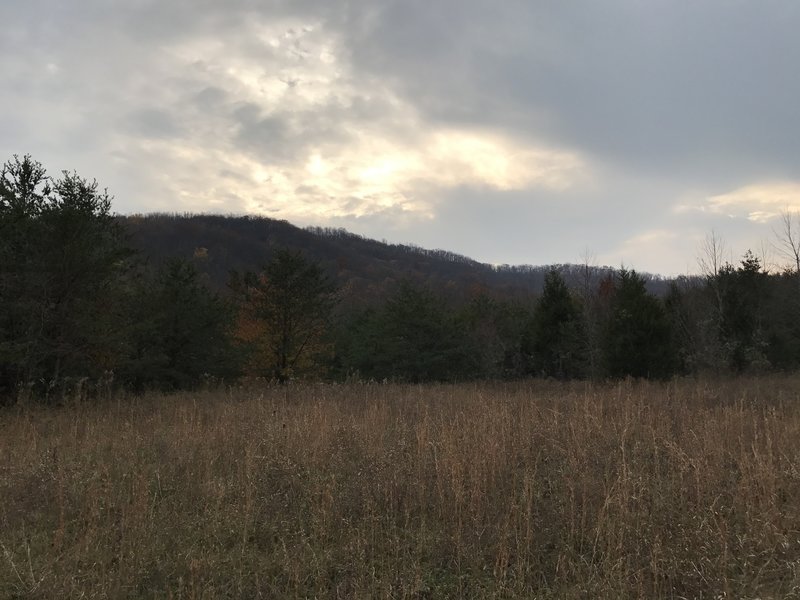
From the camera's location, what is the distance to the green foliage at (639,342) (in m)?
19.7

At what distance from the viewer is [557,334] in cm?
2527

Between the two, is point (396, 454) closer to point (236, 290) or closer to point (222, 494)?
point (222, 494)

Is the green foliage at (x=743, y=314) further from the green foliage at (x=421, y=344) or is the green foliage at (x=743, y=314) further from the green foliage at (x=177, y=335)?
the green foliage at (x=177, y=335)

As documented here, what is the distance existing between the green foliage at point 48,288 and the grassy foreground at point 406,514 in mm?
6311

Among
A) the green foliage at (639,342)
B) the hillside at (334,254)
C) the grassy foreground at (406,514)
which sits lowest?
the grassy foreground at (406,514)

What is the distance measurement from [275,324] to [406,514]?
19.5 m

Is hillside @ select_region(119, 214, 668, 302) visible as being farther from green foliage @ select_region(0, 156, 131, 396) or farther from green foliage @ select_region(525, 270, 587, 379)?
green foliage @ select_region(0, 156, 131, 396)

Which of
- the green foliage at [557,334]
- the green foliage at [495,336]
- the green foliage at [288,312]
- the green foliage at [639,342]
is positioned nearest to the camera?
the green foliage at [639,342]

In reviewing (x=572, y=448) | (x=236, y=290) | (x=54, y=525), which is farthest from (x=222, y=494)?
(x=236, y=290)

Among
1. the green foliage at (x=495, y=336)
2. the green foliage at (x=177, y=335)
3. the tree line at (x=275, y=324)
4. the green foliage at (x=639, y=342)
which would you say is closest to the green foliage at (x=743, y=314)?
the tree line at (x=275, y=324)

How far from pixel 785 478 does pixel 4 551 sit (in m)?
6.56

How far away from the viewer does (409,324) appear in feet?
78.9

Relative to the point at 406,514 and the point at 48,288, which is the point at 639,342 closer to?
the point at 406,514

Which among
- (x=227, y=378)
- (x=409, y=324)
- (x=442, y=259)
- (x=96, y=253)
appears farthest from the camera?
(x=442, y=259)
